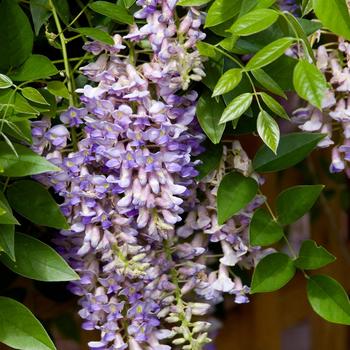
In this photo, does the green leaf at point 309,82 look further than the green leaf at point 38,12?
No

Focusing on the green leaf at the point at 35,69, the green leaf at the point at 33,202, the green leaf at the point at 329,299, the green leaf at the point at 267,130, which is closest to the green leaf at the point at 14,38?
the green leaf at the point at 35,69

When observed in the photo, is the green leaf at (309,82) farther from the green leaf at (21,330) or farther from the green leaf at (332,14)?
the green leaf at (21,330)

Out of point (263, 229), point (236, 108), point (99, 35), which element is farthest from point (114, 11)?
point (263, 229)

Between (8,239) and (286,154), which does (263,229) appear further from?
(8,239)

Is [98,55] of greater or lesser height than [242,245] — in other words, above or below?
above

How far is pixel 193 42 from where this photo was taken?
644 mm

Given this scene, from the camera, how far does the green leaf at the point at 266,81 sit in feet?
2.12

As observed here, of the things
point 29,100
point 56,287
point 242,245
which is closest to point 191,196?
point 242,245

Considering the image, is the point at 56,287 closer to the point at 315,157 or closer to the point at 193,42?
the point at 193,42

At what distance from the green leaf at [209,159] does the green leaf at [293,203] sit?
0.08m

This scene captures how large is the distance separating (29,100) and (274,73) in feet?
0.69

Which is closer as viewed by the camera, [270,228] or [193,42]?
[193,42]

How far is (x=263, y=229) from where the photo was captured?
2.43 ft

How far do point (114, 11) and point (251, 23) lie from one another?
0.41 ft
